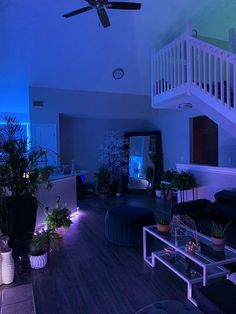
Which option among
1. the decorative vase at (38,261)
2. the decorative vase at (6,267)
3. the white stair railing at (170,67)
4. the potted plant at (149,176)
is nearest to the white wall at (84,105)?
the potted plant at (149,176)

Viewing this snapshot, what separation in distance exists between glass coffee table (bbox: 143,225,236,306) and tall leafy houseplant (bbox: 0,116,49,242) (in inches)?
59.6

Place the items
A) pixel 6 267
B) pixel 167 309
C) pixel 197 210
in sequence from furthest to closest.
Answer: pixel 197 210 < pixel 6 267 < pixel 167 309

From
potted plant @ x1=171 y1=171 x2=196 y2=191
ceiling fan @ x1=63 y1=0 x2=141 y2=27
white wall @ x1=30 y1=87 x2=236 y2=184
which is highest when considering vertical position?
ceiling fan @ x1=63 y1=0 x2=141 y2=27

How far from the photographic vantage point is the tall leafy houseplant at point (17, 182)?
291cm

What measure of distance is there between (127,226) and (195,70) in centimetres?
260

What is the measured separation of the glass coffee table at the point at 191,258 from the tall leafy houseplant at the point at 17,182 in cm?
151

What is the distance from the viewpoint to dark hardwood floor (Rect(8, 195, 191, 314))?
7.40 feet

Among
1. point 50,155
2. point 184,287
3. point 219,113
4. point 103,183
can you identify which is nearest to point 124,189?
point 103,183

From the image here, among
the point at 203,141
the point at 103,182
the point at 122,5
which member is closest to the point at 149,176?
the point at 103,182

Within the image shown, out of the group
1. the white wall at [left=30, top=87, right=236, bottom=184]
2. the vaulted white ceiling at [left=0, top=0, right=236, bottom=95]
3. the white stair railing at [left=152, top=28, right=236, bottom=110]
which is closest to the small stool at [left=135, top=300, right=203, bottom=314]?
the white stair railing at [left=152, top=28, right=236, bottom=110]

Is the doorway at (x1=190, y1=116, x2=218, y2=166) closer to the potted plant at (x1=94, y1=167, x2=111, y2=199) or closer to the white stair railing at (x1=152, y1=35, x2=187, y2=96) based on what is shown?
the white stair railing at (x1=152, y1=35, x2=187, y2=96)

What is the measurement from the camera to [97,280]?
2.66m

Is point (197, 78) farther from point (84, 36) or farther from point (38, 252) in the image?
point (38, 252)

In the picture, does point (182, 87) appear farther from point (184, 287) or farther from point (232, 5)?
point (184, 287)
